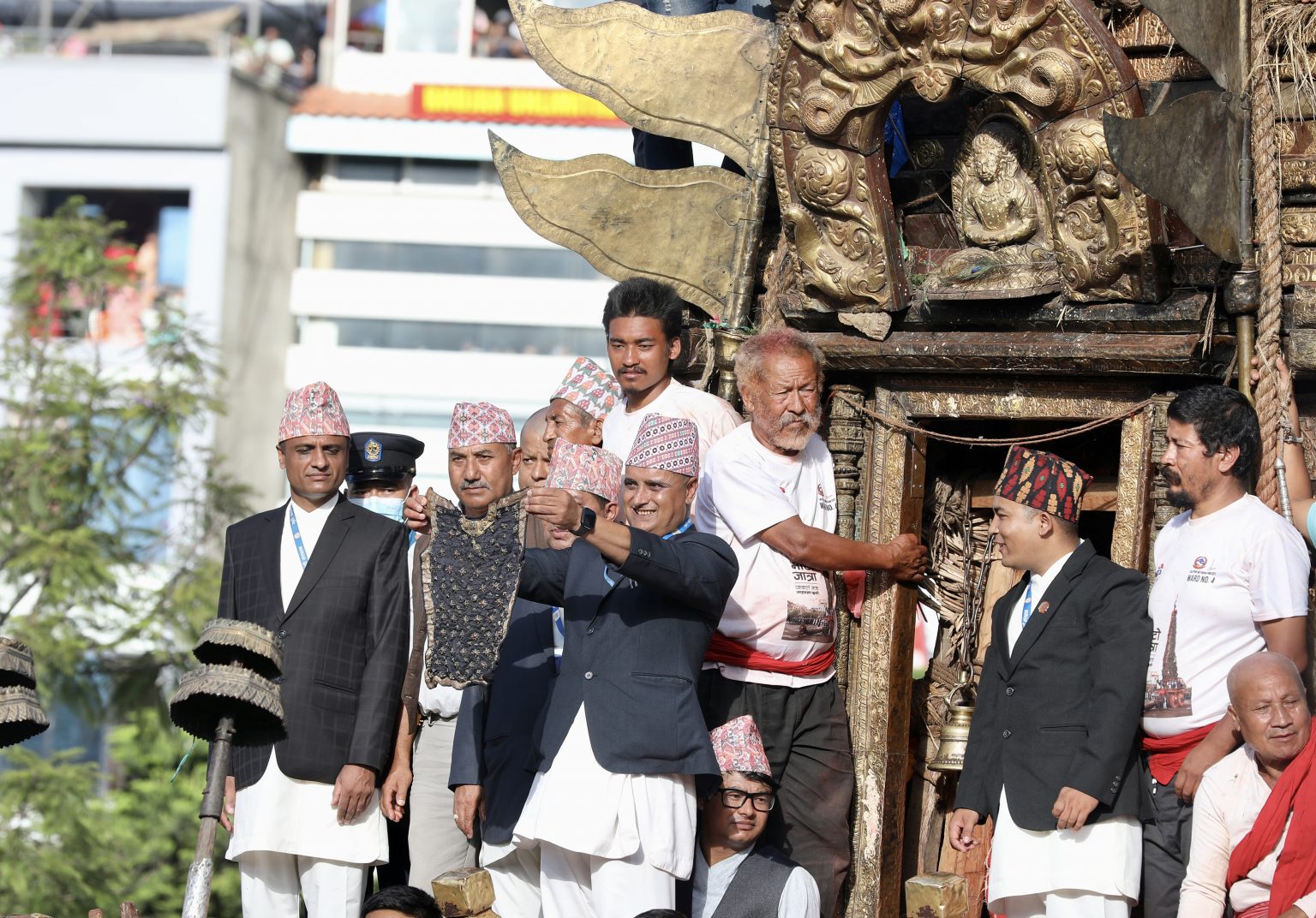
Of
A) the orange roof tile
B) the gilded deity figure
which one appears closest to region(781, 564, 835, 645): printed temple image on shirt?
the gilded deity figure

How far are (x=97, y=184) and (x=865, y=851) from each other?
967 inches

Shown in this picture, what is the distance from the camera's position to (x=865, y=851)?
254 inches

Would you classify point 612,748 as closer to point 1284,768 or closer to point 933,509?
point 1284,768

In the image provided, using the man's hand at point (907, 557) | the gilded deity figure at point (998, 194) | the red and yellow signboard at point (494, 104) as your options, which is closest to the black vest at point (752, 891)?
the man's hand at point (907, 557)

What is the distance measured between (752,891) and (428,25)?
92.4ft

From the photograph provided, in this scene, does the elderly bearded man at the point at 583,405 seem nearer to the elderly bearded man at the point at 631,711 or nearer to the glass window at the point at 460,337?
the elderly bearded man at the point at 631,711

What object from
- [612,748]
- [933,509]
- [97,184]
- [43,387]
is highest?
[97,184]

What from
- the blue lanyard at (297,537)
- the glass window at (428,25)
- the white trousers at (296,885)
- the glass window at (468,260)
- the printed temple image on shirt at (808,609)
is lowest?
the white trousers at (296,885)

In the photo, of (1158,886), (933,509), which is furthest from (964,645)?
(1158,886)

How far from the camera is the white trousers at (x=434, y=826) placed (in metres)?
6.11

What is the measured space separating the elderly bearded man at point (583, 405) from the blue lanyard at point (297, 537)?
3.40ft

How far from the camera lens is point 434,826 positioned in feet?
20.1

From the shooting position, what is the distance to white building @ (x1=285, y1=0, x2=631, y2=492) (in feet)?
94.6

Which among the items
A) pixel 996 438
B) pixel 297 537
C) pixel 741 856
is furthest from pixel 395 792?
pixel 996 438
